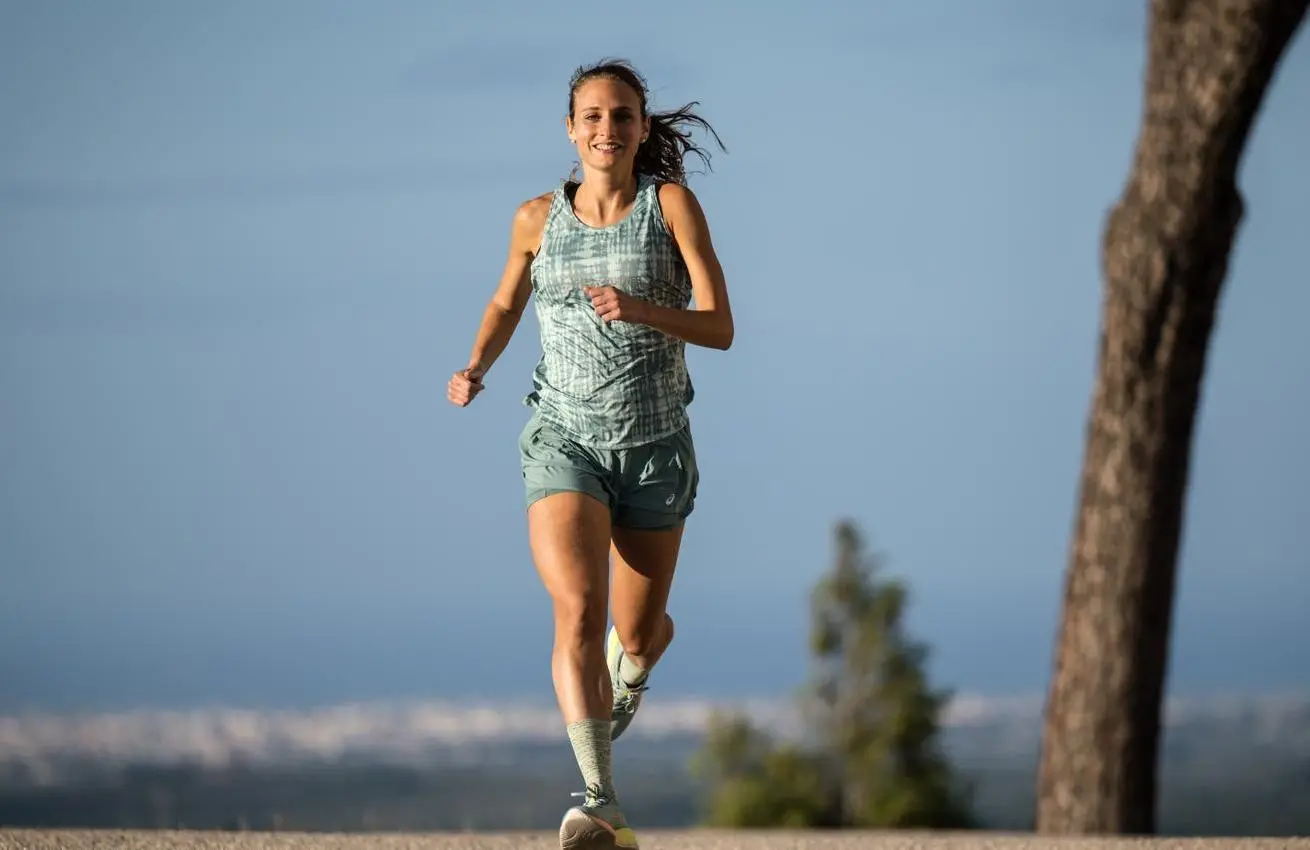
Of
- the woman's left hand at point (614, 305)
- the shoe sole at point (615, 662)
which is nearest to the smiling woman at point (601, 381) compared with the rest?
the woman's left hand at point (614, 305)

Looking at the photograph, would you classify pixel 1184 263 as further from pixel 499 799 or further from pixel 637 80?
pixel 499 799

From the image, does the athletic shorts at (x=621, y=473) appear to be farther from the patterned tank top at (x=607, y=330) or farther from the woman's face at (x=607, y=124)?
the woman's face at (x=607, y=124)

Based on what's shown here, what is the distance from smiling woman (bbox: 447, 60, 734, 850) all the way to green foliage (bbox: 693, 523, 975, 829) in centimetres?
703

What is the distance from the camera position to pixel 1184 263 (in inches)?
368

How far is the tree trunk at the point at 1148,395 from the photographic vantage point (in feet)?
30.5

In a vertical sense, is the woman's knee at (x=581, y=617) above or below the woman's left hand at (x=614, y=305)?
below

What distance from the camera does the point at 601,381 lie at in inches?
201

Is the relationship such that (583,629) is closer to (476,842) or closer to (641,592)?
(641,592)

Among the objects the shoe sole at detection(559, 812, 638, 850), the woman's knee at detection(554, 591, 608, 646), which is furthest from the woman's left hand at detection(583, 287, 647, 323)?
the shoe sole at detection(559, 812, 638, 850)

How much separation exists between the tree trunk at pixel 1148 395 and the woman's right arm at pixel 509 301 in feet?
15.8

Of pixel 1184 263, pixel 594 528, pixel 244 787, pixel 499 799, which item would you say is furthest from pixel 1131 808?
pixel 244 787

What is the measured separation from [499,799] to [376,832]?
41.8 feet

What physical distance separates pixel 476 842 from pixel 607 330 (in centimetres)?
188

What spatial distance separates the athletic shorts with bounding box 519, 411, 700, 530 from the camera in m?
5.07
